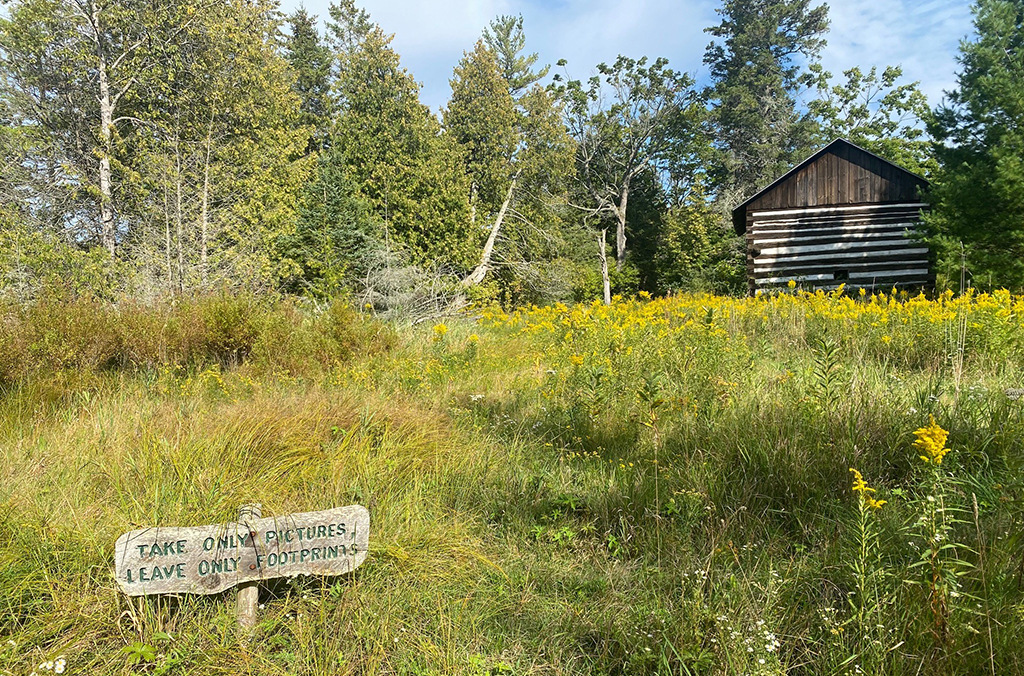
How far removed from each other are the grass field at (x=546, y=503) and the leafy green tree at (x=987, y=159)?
9.79 meters

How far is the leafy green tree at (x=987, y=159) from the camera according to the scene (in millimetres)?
11773

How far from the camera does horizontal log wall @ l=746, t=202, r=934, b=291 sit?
15.1 meters

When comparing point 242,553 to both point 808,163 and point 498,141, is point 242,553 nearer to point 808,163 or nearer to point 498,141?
point 808,163

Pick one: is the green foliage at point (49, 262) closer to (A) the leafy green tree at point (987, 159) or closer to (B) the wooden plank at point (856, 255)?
(B) the wooden plank at point (856, 255)

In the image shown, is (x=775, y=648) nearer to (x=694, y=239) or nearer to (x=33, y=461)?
(x=33, y=461)

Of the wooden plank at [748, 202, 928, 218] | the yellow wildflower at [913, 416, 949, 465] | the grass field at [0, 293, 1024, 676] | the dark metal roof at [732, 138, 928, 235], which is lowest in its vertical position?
the grass field at [0, 293, 1024, 676]

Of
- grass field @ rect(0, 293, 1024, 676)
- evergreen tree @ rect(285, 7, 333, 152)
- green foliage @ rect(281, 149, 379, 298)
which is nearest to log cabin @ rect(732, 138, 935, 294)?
grass field @ rect(0, 293, 1024, 676)

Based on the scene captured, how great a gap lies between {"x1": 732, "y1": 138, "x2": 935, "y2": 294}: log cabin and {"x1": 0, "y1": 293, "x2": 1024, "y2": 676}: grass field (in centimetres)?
1161

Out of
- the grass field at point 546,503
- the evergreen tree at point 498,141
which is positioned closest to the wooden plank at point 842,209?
the evergreen tree at point 498,141

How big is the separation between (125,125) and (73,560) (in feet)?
A: 53.0

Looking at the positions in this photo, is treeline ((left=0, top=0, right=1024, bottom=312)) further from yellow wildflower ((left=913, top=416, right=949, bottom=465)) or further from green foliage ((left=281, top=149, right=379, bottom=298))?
yellow wildflower ((left=913, top=416, right=949, bottom=465))

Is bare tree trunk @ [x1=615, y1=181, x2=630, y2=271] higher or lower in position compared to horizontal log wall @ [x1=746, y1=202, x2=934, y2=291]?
higher

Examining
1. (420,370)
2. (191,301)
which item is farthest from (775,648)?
(191,301)

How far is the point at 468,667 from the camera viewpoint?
1835mm
